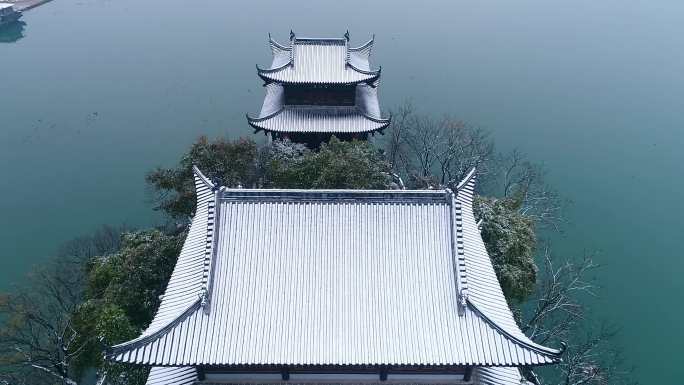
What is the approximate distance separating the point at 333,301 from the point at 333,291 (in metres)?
0.31

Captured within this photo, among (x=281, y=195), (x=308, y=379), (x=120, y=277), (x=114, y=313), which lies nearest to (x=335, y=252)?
(x=281, y=195)

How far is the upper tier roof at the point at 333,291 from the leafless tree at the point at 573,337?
30.2 ft

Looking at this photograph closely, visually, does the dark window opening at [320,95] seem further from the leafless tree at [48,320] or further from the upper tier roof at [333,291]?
the upper tier roof at [333,291]

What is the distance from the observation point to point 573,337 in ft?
83.4

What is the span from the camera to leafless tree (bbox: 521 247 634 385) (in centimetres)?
2181

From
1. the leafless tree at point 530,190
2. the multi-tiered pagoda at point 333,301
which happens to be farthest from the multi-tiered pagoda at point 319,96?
the multi-tiered pagoda at point 333,301

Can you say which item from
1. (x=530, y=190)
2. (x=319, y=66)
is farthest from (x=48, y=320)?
(x=530, y=190)

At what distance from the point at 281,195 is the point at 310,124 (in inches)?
629

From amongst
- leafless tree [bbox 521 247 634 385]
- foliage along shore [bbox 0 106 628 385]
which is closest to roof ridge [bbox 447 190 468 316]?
foliage along shore [bbox 0 106 628 385]

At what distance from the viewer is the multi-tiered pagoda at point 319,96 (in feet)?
99.5

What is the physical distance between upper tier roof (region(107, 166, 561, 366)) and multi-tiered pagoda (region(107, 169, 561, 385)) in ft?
0.10

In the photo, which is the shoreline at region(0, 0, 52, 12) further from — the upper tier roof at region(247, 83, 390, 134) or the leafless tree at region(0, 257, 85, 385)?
the leafless tree at region(0, 257, 85, 385)

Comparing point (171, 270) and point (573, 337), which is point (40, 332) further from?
point (573, 337)

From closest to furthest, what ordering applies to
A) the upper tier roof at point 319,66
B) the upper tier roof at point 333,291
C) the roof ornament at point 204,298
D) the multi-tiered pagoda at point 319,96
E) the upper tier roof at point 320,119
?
the upper tier roof at point 333,291
the roof ornament at point 204,298
the upper tier roof at point 319,66
the multi-tiered pagoda at point 319,96
the upper tier roof at point 320,119
